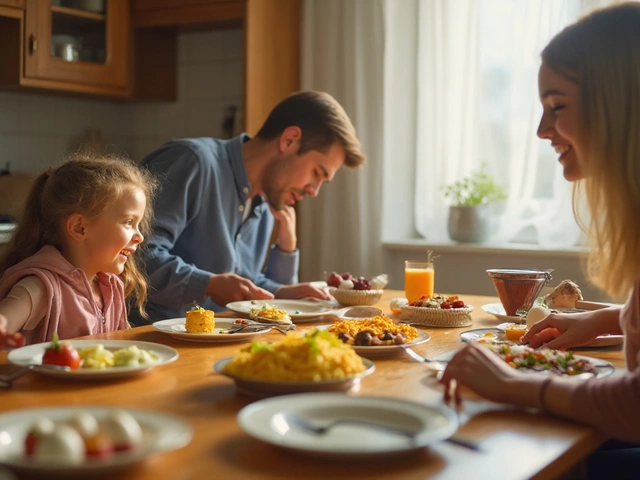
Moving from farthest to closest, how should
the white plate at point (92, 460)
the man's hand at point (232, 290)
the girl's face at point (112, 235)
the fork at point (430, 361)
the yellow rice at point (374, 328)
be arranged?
the man's hand at point (232, 290), the girl's face at point (112, 235), the yellow rice at point (374, 328), the fork at point (430, 361), the white plate at point (92, 460)

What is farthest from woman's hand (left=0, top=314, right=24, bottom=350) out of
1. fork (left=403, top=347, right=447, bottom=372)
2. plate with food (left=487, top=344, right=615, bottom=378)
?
plate with food (left=487, top=344, right=615, bottom=378)

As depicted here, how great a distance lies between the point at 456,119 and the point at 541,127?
7.66 ft

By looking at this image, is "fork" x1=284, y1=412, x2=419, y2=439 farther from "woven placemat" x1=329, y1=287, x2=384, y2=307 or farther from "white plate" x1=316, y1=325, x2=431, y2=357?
"woven placemat" x1=329, y1=287, x2=384, y2=307

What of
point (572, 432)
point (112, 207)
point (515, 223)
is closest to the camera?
point (572, 432)

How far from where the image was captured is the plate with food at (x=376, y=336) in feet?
4.96

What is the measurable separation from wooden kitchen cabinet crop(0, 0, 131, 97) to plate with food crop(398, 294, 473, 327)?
251 cm

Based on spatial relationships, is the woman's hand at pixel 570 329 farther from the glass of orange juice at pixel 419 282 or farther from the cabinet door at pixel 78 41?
the cabinet door at pixel 78 41

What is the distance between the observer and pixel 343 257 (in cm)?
400

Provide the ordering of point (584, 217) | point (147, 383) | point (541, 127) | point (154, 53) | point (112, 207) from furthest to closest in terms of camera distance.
→ point (154, 53)
point (584, 217)
point (112, 207)
point (541, 127)
point (147, 383)

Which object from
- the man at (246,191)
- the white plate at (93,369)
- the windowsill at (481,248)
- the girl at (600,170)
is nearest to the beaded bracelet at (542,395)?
the girl at (600,170)

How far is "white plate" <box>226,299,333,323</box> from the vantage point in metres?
1.98

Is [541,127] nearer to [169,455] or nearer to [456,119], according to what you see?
[169,455]

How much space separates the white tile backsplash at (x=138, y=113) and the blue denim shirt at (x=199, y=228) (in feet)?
4.79

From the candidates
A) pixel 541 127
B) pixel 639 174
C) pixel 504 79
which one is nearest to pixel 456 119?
pixel 504 79
